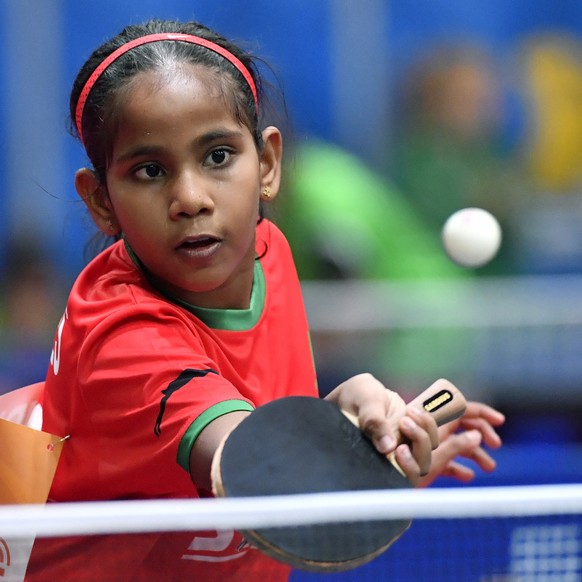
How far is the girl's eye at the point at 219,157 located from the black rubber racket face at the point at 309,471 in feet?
1.68

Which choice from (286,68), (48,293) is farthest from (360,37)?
(48,293)

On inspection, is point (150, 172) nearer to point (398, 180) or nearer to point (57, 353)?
point (57, 353)

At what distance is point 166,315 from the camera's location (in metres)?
1.90

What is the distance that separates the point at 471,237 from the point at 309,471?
4.53 ft

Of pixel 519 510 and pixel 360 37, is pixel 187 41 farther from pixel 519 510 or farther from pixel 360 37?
pixel 360 37

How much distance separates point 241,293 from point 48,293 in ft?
9.09

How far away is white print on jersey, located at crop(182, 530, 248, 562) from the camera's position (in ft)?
6.47

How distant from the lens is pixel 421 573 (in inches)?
82.6

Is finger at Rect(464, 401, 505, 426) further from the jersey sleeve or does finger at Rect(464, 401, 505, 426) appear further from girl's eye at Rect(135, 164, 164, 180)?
girl's eye at Rect(135, 164, 164, 180)

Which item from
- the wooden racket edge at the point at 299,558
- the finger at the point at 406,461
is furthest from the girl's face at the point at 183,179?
the wooden racket edge at the point at 299,558

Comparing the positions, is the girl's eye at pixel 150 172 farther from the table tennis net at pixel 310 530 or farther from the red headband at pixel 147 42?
the table tennis net at pixel 310 530

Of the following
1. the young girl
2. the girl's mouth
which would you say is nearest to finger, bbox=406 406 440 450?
the young girl

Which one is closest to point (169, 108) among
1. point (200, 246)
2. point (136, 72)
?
point (136, 72)

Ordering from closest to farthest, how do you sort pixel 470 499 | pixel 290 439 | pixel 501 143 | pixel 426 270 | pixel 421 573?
1. pixel 470 499
2. pixel 290 439
3. pixel 421 573
4. pixel 426 270
5. pixel 501 143
